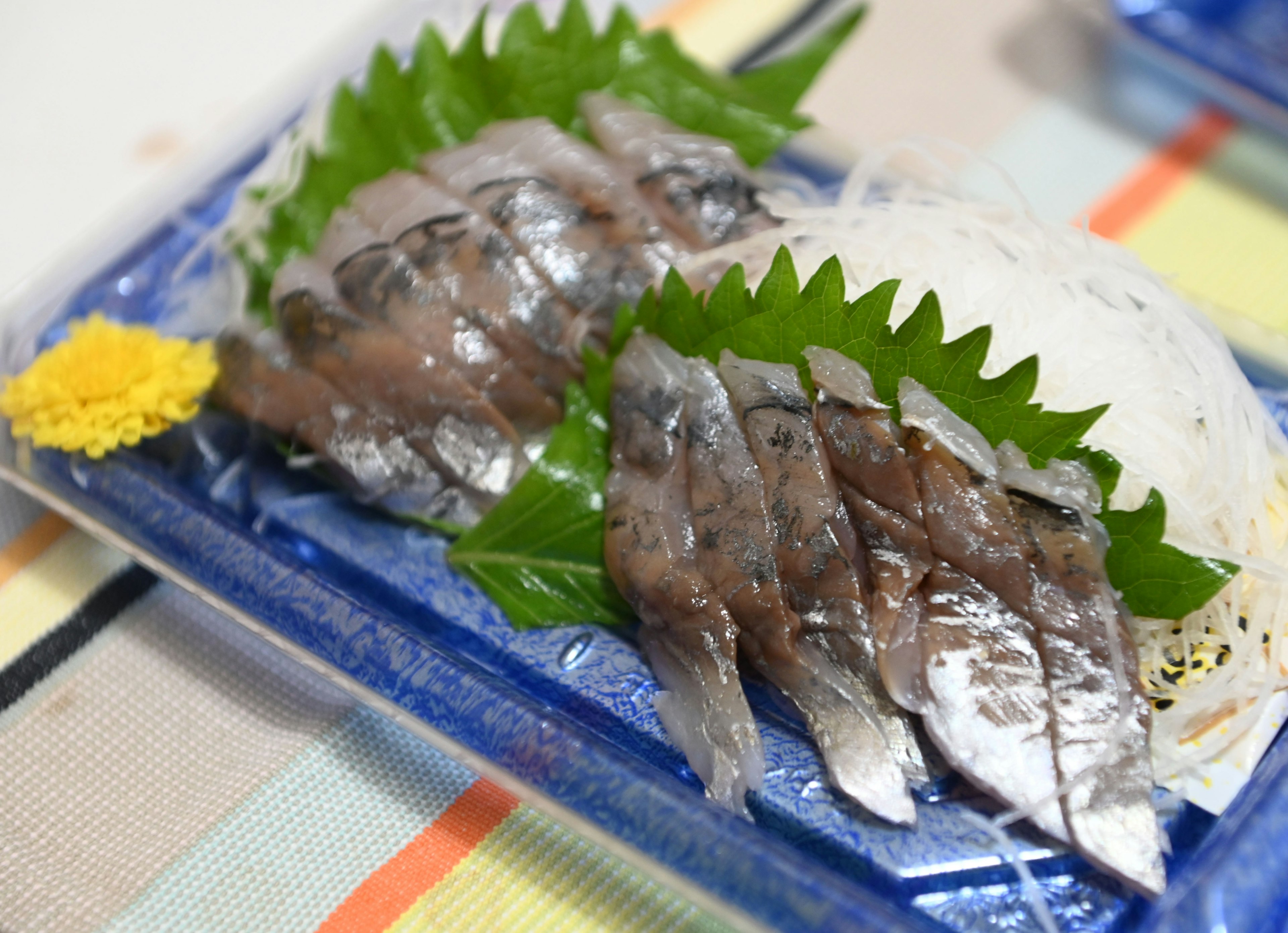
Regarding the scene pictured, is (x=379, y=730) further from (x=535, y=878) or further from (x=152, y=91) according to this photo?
(x=152, y=91)

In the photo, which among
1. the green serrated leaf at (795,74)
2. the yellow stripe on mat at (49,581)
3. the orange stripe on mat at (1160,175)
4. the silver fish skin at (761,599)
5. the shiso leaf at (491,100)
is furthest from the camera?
the orange stripe on mat at (1160,175)

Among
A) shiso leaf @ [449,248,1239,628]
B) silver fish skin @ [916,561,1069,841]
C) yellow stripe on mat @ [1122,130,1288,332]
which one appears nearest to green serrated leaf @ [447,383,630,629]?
shiso leaf @ [449,248,1239,628]

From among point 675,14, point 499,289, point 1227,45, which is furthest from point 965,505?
point 675,14

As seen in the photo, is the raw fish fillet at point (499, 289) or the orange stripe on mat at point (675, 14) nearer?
the raw fish fillet at point (499, 289)

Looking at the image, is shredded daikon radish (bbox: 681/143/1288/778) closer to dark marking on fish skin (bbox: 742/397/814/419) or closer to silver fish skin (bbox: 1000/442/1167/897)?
silver fish skin (bbox: 1000/442/1167/897)

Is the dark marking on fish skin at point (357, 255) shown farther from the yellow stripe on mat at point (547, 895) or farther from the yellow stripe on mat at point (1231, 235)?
the yellow stripe on mat at point (1231, 235)

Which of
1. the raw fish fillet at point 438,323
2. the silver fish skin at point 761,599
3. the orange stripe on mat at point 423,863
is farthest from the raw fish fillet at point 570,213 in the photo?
the orange stripe on mat at point 423,863
